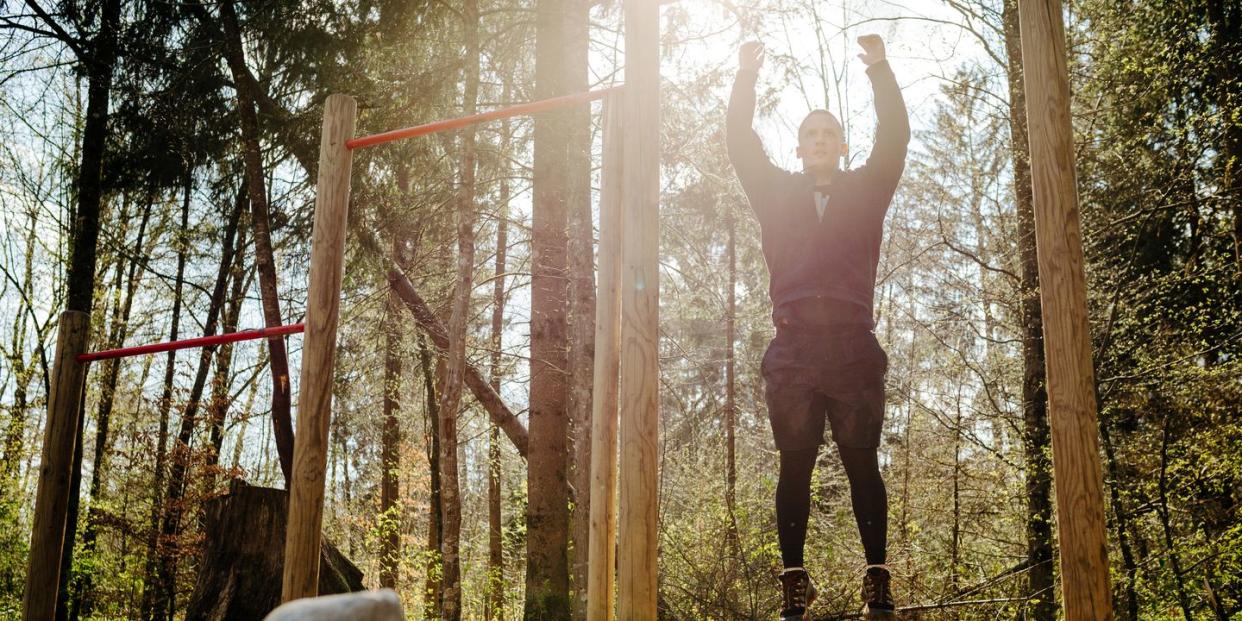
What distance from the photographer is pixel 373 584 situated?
403 inches

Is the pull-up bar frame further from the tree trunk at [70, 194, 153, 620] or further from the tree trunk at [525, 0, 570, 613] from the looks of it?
the tree trunk at [70, 194, 153, 620]

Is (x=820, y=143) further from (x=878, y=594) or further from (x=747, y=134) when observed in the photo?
(x=878, y=594)

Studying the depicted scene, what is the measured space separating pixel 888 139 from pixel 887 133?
0.07ft

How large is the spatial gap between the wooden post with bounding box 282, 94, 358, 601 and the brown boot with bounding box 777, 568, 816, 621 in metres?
1.67

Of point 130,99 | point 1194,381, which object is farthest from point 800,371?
point 130,99

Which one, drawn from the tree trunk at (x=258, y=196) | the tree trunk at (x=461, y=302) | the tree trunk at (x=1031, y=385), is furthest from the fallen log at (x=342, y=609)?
the tree trunk at (x=258, y=196)

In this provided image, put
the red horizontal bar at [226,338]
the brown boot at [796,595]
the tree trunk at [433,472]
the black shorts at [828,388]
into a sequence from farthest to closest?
1. the tree trunk at [433,472]
2. the red horizontal bar at [226,338]
3. the black shorts at [828,388]
4. the brown boot at [796,595]

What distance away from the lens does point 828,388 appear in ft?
7.73

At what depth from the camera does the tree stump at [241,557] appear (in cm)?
324

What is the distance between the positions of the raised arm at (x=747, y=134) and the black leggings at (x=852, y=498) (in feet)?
3.01

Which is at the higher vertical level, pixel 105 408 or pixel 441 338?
pixel 441 338

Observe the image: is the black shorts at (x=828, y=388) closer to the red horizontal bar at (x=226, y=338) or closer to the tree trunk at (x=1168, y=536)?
the red horizontal bar at (x=226, y=338)

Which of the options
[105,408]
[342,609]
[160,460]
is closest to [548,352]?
[342,609]

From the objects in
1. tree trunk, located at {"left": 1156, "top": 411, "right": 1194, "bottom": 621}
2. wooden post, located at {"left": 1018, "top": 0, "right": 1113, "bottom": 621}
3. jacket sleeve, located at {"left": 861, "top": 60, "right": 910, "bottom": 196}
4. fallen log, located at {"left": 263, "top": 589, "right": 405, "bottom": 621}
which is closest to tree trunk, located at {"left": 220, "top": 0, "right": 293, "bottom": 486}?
jacket sleeve, located at {"left": 861, "top": 60, "right": 910, "bottom": 196}
